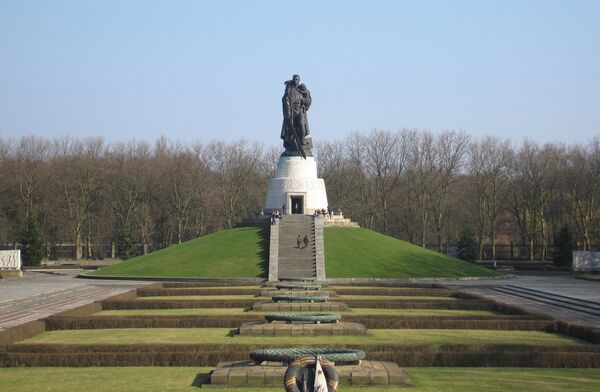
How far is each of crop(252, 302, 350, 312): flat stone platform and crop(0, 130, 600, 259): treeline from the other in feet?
169

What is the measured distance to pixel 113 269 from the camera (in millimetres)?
58000

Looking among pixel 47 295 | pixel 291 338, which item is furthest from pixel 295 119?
pixel 291 338

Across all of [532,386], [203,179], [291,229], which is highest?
[203,179]

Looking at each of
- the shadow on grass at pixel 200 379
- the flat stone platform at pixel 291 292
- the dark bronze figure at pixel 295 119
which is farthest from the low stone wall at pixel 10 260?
the shadow on grass at pixel 200 379

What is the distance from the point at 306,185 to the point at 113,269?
51.3 ft

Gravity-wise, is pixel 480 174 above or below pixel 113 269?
above

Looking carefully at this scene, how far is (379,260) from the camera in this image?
55.7 meters

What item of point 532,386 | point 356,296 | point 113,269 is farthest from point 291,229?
point 532,386

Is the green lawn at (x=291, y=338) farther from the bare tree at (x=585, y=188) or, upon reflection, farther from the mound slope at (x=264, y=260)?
the bare tree at (x=585, y=188)

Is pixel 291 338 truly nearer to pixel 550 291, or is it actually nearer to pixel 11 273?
pixel 550 291

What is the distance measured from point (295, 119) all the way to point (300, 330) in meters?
41.7

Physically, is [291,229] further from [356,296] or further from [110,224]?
[110,224]

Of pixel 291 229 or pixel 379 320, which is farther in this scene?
pixel 291 229

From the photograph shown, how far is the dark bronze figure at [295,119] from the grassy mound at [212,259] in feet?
23.5
